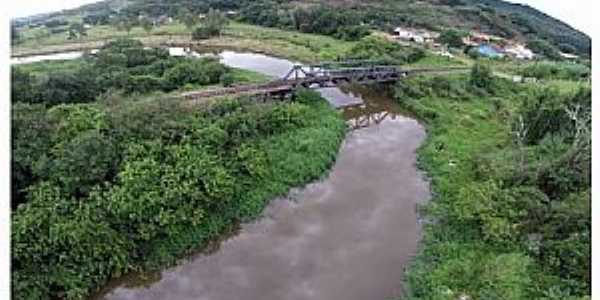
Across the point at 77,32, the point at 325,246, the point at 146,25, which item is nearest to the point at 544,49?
the point at 146,25

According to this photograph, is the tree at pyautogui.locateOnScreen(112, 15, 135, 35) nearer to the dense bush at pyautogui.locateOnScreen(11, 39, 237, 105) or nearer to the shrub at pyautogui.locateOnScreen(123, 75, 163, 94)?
the dense bush at pyautogui.locateOnScreen(11, 39, 237, 105)

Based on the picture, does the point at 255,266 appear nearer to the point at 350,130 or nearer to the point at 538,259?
the point at 538,259

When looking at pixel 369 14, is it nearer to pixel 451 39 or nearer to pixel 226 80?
pixel 451 39

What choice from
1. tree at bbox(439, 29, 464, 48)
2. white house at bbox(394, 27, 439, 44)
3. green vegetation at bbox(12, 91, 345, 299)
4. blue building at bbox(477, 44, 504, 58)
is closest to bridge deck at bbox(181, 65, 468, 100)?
green vegetation at bbox(12, 91, 345, 299)

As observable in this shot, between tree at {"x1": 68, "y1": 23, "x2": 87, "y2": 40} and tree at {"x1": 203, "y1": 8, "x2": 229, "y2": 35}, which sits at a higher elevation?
tree at {"x1": 203, "y1": 8, "x2": 229, "y2": 35}

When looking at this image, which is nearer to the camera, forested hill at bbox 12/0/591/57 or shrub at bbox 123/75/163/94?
shrub at bbox 123/75/163/94

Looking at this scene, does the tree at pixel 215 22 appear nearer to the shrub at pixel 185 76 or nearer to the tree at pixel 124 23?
the tree at pixel 124 23

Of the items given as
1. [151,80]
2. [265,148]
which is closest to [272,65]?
[151,80]
